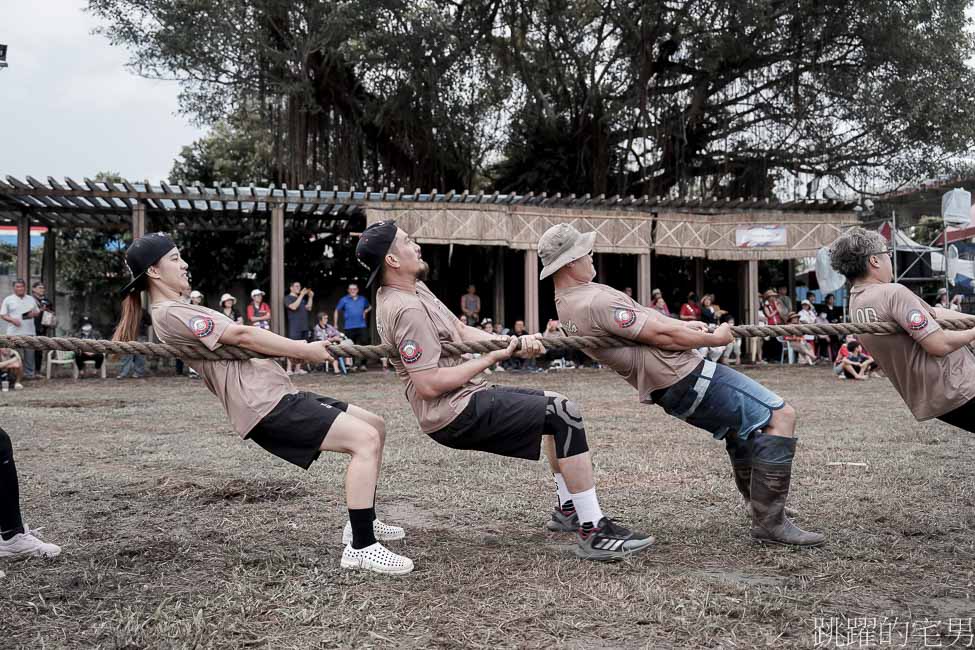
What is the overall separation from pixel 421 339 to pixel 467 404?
0.38 m

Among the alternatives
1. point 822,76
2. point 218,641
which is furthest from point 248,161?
point 218,641

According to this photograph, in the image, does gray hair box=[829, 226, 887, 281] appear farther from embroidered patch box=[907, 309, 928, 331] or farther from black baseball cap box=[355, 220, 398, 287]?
black baseball cap box=[355, 220, 398, 287]

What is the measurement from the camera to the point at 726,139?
1886cm

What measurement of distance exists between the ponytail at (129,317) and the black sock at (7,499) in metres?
→ 0.73

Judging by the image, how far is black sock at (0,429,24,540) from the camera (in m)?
3.76

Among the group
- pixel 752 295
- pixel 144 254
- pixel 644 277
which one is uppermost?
pixel 644 277

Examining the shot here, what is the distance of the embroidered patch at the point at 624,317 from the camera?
3.73m

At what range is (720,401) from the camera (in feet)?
12.7

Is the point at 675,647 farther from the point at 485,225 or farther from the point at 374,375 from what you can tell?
the point at 485,225

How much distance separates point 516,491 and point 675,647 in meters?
2.53

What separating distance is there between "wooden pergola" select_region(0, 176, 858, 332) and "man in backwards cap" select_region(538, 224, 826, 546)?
1162cm

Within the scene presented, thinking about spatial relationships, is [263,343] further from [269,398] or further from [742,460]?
[742,460]

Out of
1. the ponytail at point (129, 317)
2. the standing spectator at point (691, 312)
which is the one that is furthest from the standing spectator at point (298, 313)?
the ponytail at point (129, 317)

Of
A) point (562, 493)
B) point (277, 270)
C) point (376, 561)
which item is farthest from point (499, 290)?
point (376, 561)
